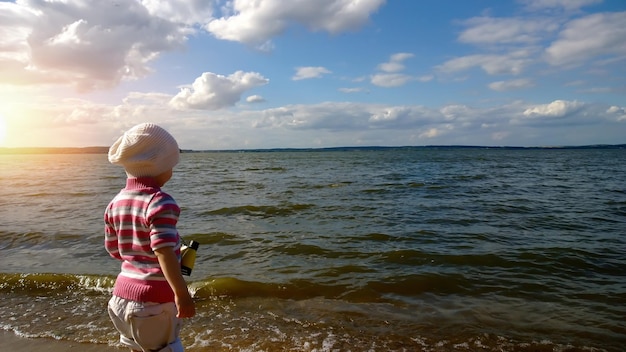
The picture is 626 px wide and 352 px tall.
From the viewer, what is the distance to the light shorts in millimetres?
2965

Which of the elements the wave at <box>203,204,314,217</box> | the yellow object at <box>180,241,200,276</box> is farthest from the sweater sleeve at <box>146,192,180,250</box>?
the wave at <box>203,204,314,217</box>

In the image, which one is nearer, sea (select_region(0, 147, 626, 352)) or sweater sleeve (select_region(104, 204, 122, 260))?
sweater sleeve (select_region(104, 204, 122, 260))

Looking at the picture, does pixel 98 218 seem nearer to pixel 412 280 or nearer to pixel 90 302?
pixel 90 302

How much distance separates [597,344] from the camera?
18.0 feet

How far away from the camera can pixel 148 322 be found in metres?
2.99

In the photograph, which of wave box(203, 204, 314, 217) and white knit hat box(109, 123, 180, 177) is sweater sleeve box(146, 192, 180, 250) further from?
wave box(203, 204, 314, 217)

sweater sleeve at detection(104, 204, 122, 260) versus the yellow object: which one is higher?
sweater sleeve at detection(104, 204, 122, 260)

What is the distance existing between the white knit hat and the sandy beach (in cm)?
328

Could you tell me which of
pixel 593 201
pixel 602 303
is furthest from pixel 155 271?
pixel 593 201

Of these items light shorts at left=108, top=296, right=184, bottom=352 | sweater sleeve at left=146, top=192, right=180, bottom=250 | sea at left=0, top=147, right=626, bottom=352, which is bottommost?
sea at left=0, top=147, right=626, bottom=352

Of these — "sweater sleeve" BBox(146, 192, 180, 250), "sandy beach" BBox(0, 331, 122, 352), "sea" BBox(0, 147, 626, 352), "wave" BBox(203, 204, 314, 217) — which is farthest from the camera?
"wave" BBox(203, 204, 314, 217)

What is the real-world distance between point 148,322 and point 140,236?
635 mm

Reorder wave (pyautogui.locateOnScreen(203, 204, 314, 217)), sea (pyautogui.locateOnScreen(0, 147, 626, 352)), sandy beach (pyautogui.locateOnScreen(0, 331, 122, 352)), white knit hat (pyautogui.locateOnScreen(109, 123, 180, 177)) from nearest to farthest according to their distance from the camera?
white knit hat (pyautogui.locateOnScreen(109, 123, 180, 177))
sandy beach (pyautogui.locateOnScreen(0, 331, 122, 352))
sea (pyautogui.locateOnScreen(0, 147, 626, 352))
wave (pyautogui.locateOnScreen(203, 204, 314, 217))

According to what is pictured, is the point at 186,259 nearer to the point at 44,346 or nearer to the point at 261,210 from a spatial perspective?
the point at 44,346
